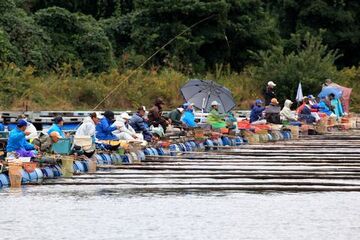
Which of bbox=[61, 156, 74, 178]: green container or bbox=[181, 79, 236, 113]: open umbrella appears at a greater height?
bbox=[181, 79, 236, 113]: open umbrella

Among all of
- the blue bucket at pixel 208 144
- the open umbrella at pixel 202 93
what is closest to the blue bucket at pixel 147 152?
the blue bucket at pixel 208 144

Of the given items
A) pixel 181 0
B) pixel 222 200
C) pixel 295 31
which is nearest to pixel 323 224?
pixel 222 200

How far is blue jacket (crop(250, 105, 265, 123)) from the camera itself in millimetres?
37281

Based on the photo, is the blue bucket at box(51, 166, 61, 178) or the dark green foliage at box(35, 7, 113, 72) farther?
the dark green foliage at box(35, 7, 113, 72)

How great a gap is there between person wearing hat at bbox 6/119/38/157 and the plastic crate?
1364mm

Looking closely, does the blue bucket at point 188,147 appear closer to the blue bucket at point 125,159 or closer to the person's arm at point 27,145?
the blue bucket at point 125,159

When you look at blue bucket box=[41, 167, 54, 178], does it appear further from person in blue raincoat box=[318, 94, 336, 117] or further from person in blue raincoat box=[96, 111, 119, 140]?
person in blue raincoat box=[318, 94, 336, 117]

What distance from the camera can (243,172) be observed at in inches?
1006

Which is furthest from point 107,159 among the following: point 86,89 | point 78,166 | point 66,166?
point 86,89

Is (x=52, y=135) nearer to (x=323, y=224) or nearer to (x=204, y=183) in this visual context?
(x=204, y=183)

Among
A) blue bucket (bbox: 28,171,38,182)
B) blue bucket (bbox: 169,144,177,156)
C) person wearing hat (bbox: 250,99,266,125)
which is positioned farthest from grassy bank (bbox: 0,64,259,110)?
blue bucket (bbox: 28,171,38,182)

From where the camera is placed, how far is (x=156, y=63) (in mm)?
53719

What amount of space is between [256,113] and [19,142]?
1485 centimetres

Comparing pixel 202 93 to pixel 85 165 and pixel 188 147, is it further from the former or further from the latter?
pixel 85 165
